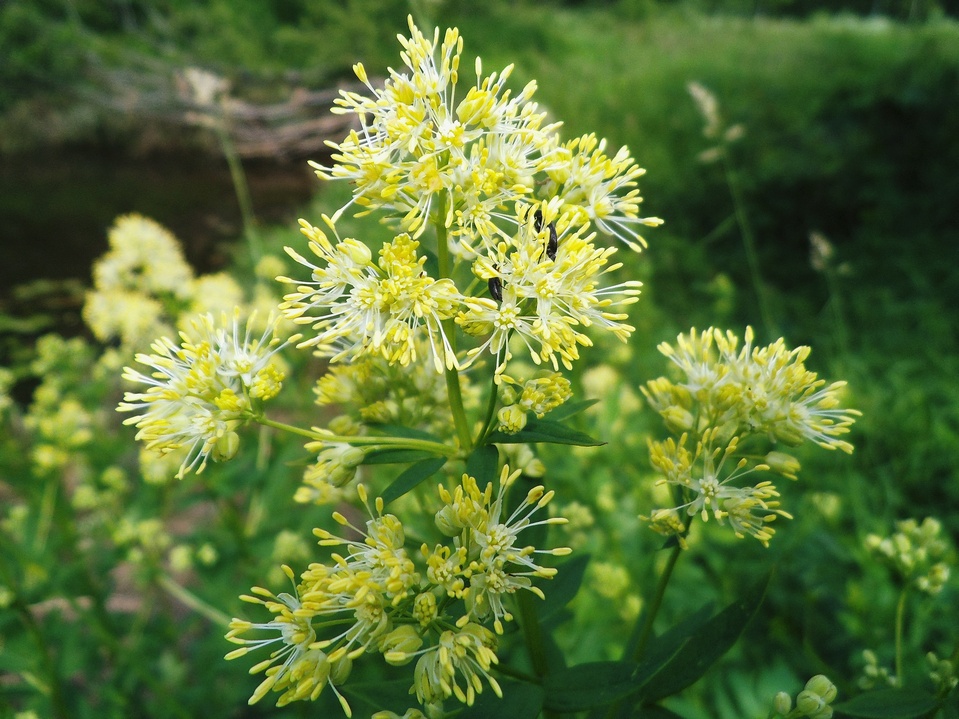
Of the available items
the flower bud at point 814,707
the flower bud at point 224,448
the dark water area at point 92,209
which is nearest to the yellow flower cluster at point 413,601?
the flower bud at point 224,448

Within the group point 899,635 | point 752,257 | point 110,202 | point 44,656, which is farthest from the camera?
point 110,202

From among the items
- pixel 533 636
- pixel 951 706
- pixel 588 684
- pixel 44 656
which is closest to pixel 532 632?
pixel 533 636

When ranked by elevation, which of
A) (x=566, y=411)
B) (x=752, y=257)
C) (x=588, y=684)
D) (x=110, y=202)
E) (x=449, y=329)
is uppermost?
(x=110, y=202)

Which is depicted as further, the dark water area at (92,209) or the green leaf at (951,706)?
the dark water area at (92,209)

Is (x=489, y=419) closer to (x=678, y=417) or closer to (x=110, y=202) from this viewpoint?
(x=678, y=417)

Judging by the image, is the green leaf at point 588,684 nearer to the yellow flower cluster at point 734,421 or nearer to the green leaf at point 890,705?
the yellow flower cluster at point 734,421
